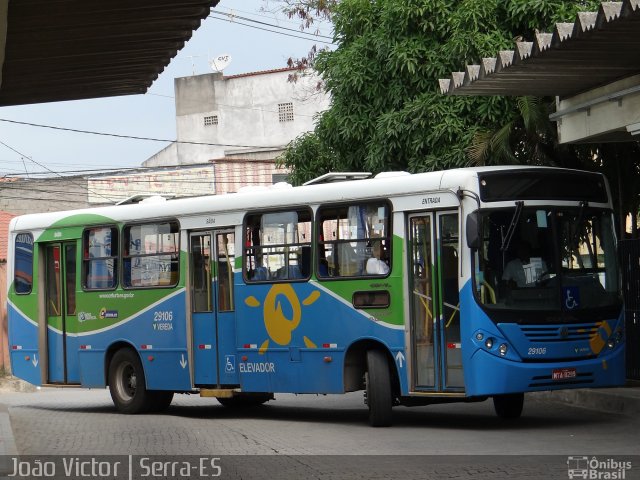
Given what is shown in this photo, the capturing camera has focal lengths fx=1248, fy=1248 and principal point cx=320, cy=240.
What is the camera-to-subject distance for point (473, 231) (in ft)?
44.9

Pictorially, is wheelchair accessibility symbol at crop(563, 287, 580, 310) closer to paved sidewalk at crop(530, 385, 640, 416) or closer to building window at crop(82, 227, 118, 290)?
paved sidewalk at crop(530, 385, 640, 416)

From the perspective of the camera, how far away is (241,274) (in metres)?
16.6

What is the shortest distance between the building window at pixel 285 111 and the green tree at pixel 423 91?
32023 millimetres

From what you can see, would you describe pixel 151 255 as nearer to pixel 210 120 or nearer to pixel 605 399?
pixel 605 399

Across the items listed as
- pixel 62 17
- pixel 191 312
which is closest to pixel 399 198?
pixel 191 312

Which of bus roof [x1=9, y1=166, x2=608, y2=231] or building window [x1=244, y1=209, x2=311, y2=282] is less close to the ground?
bus roof [x1=9, y1=166, x2=608, y2=231]

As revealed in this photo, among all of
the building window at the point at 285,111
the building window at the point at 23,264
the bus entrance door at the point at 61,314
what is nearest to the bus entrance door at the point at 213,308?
the bus entrance door at the point at 61,314

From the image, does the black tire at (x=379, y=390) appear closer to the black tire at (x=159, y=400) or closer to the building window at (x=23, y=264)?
the black tire at (x=159, y=400)

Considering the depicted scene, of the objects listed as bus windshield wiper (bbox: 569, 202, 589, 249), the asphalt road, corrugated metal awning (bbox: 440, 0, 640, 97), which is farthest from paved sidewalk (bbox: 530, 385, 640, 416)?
corrugated metal awning (bbox: 440, 0, 640, 97)

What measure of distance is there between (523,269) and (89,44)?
5.98 m

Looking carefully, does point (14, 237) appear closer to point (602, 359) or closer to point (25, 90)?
point (25, 90)

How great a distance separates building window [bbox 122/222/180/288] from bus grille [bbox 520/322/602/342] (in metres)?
5.84

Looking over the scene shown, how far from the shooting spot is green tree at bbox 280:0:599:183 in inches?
755

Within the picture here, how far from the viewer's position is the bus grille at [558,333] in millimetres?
13812
